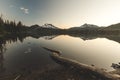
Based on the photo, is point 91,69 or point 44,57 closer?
point 91,69

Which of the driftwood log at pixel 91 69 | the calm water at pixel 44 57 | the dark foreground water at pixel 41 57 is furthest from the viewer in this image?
the calm water at pixel 44 57

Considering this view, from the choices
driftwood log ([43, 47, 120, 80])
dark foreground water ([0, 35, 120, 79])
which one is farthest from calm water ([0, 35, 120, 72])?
driftwood log ([43, 47, 120, 80])

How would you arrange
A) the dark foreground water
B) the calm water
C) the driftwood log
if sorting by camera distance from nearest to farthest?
1. the driftwood log
2. the dark foreground water
3. the calm water

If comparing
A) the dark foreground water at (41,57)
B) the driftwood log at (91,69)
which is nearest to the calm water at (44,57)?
the dark foreground water at (41,57)

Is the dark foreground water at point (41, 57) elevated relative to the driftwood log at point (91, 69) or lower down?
lower down

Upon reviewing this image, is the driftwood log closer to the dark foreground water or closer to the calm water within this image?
the dark foreground water

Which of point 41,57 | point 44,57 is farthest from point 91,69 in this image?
point 41,57

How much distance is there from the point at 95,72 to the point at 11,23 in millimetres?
135947

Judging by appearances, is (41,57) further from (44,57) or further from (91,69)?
(91,69)

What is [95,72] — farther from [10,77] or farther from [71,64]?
[10,77]

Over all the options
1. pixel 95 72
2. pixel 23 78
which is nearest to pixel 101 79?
pixel 95 72

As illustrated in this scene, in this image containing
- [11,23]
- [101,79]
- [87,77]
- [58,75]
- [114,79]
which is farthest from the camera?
[11,23]

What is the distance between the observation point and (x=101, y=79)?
49.6 ft

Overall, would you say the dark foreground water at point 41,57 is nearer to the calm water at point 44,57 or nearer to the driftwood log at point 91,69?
the calm water at point 44,57
